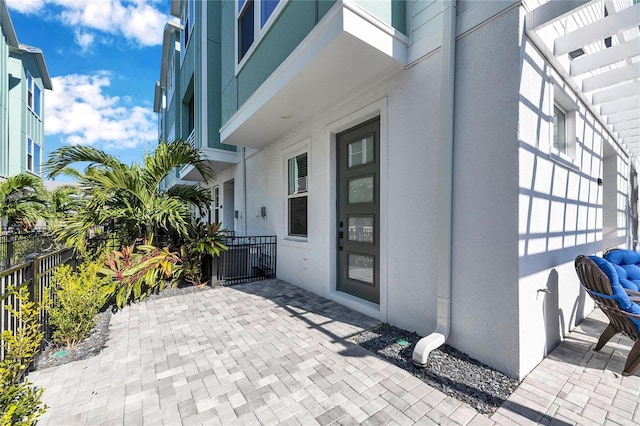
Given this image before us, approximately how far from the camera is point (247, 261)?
614cm

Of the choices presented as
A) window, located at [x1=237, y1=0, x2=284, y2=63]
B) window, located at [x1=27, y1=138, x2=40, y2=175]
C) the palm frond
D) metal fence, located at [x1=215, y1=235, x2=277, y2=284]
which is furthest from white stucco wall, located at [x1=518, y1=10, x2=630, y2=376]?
window, located at [x1=27, y1=138, x2=40, y2=175]

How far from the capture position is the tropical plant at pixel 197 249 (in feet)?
17.6

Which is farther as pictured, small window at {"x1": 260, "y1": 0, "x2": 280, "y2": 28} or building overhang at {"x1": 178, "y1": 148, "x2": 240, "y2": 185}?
building overhang at {"x1": 178, "y1": 148, "x2": 240, "y2": 185}

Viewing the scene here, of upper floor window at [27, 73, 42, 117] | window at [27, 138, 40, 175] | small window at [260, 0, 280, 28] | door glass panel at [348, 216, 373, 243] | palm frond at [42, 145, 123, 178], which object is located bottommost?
door glass panel at [348, 216, 373, 243]

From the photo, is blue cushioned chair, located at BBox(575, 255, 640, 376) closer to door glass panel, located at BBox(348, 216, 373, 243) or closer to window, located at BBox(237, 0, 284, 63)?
door glass panel, located at BBox(348, 216, 373, 243)

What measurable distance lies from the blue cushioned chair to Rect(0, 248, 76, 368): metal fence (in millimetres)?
5104

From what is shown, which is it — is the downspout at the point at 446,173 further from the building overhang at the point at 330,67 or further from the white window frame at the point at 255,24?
the white window frame at the point at 255,24

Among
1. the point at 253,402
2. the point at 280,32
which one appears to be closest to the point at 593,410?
the point at 253,402

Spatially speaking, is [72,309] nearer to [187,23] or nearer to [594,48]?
Result: [594,48]

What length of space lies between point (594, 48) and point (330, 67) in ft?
14.4

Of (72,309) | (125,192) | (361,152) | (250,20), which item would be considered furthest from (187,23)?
(72,309)

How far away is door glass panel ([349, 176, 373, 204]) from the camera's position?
4.06 meters

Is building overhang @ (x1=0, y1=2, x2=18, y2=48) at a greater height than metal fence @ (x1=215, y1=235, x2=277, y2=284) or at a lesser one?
greater

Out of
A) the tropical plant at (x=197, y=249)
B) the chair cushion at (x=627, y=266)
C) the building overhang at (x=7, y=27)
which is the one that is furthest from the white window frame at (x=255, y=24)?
the building overhang at (x=7, y=27)
